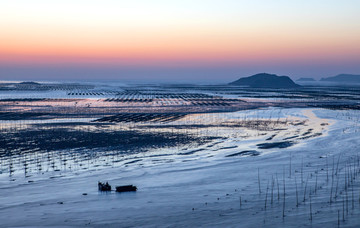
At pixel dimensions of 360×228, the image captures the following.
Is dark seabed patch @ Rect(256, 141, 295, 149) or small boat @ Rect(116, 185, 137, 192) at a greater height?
dark seabed patch @ Rect(256, 141, 295, 149)

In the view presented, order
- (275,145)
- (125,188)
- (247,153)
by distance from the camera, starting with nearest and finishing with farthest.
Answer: (125,188) → (247,153) → (275,145)

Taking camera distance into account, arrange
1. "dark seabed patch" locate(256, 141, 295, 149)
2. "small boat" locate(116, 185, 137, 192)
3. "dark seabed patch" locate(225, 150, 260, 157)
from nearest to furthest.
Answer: "small boat" locate(116, 185, 137, 192), "dark seabed patch" locate(225, 150, 260, 157), "dark seabed patch" locate(256, 141, 295, 149)

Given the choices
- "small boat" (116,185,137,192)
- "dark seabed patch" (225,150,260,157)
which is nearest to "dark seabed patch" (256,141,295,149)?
"dark seabed patch" (225,150,260,157)

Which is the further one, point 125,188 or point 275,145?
point 275,145

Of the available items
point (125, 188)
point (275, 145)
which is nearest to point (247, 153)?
point (275, 145)

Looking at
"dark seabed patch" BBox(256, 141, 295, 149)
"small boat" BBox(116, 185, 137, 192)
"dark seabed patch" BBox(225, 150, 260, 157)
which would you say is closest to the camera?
"small boat" BBox(116, 185, 137, 192)

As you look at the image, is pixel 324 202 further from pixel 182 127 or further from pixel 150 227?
pixel 182 127

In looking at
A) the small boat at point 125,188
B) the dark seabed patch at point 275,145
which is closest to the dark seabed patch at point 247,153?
the dark seabed patch at point 275,145

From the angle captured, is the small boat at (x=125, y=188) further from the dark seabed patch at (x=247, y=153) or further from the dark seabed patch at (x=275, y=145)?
the dark seabed patch at (x=275, y=145)

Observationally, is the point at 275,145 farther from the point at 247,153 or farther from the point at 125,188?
the point at 125,188

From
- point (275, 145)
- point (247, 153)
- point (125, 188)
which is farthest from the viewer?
point (275, 145)

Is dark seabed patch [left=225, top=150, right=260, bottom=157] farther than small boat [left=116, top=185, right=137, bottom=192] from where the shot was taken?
Yes

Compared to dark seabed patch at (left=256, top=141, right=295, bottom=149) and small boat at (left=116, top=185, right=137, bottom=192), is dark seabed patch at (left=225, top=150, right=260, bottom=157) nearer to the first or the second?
dark seabed patch at (left=256, top=141, right=295, bottom=149)

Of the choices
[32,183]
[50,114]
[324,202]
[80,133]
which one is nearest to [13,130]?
[80,133]
